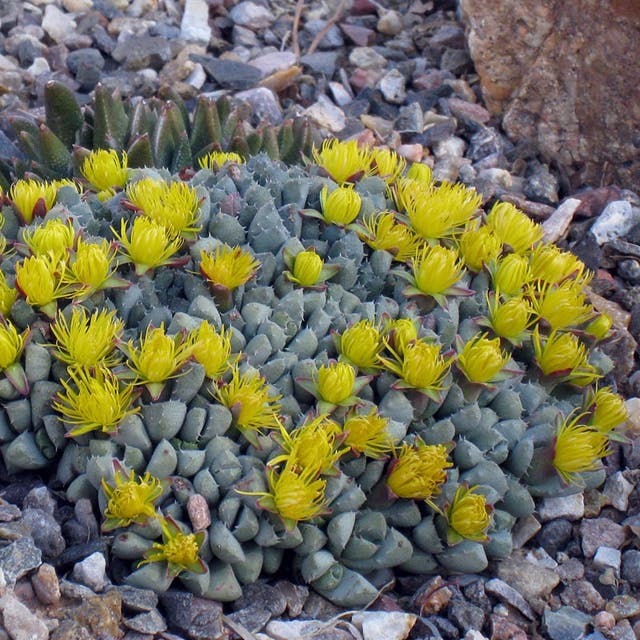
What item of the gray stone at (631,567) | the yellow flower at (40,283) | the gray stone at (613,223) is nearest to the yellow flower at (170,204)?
the yellow flower at (40,283)

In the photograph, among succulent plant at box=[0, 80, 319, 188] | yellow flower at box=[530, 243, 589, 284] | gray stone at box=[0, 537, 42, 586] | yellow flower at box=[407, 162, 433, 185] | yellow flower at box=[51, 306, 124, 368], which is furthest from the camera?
succulent plant at box=[0, 80, 319, 188]

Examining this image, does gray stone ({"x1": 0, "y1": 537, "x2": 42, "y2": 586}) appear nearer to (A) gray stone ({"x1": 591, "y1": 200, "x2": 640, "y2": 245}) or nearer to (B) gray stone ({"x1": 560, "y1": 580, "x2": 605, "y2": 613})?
(B) gray stone ({"x1": 560, "y1": 580, "x2": 605, "y2": 613})

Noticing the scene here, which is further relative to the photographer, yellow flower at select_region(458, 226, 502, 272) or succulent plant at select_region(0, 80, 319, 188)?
succulent plant at select_region(0, 80, 319, 188)

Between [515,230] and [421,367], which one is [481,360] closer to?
[421,367]

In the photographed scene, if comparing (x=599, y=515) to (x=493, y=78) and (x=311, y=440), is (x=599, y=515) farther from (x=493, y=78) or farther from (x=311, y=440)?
(x=493, y=78)

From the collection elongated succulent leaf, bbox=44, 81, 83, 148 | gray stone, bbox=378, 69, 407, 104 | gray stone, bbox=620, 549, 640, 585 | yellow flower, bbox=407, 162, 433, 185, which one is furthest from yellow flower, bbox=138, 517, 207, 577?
gray stone, bbox=378, 69, 407, 104

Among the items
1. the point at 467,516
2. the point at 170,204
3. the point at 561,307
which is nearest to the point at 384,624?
the point at 467,516

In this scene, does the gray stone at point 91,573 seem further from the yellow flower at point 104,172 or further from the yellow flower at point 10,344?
the yellow flower at point 104,172
